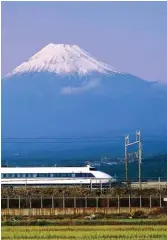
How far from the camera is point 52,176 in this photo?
47.7 metres

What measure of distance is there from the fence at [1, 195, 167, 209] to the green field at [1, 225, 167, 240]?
235 inches

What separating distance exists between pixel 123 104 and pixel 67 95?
1248 centimetres

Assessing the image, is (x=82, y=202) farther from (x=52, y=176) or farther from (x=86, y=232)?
(x=52, y=176)

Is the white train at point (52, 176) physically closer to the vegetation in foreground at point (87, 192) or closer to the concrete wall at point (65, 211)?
the vegetation in foreground at point (87, 192)

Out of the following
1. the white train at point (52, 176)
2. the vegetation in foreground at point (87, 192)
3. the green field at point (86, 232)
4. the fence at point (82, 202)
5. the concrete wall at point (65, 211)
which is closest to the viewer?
the green field at point (86, 232)

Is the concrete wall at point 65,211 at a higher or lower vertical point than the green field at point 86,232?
higher

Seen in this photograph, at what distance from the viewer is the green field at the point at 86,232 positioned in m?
22.0

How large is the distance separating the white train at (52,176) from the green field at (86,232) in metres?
21.1

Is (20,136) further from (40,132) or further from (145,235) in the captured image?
(145,235)

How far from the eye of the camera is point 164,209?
30641 millimetres

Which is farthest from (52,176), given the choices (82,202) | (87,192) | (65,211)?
(65,211)

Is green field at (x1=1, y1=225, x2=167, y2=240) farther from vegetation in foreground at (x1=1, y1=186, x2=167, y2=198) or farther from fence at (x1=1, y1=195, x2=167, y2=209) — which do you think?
vegetation in foreground at (x1=1, y1=186, x2=167, y2=198)

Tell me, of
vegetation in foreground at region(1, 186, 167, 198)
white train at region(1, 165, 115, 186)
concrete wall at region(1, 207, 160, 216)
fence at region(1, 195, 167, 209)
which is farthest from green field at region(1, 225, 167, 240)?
white train at region(1, 165, 115, 186)

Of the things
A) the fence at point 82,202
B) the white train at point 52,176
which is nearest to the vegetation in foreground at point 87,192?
the fence at point 82,202
